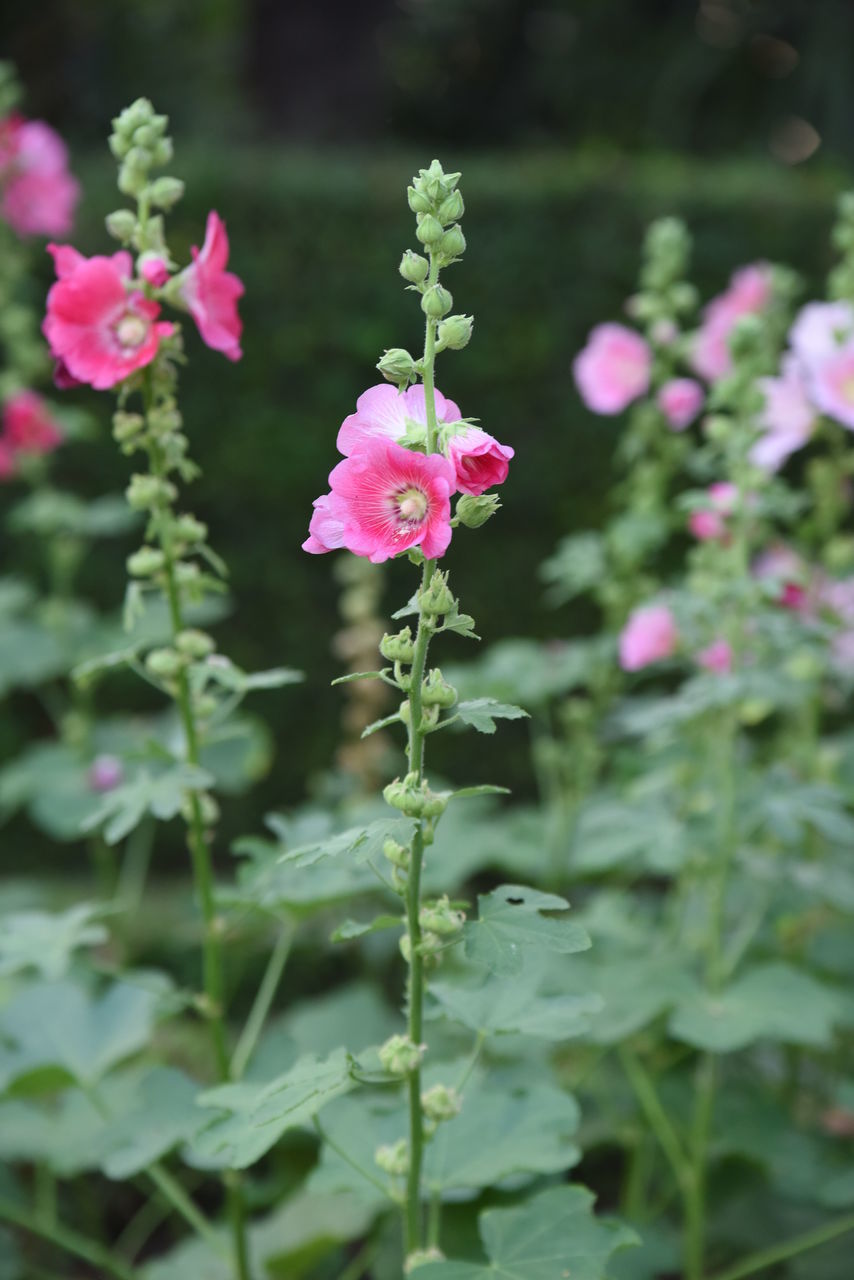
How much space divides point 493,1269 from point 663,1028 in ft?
3.47

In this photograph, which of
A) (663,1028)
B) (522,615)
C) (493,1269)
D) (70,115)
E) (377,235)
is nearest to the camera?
(493,1269)

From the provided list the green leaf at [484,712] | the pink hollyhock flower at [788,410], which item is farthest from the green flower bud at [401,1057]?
the pink hollyhock flower at [788,410]

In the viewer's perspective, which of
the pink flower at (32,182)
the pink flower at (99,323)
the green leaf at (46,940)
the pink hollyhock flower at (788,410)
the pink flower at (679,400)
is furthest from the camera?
the pink flower at (32,182)

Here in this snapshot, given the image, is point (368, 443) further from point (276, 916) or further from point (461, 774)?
point (461, 774)

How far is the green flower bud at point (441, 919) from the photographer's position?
112cm

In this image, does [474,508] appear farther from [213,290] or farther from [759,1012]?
[759,1012]

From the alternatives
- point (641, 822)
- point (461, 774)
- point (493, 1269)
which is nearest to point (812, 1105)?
point (641, 822)

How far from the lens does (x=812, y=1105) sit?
2398 mm

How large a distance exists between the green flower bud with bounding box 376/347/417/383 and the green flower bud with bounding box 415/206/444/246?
97 millimetres

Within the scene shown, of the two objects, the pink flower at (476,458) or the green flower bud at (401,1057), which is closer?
the pink flower at (476,458)

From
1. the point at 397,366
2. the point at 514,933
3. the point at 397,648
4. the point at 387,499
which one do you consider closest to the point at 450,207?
the point at 397,366

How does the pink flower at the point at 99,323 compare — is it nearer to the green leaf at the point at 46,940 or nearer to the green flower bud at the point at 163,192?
the green flower bud at the point at 163,192

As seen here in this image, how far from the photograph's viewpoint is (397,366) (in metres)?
1.02

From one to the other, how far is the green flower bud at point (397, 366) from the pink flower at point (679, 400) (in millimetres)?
1294
